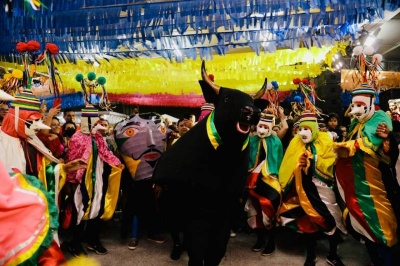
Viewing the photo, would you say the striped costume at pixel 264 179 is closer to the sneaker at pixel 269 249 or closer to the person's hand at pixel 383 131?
the sneaker at pixel 269 249

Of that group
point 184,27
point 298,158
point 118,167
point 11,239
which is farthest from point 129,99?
point 11,239

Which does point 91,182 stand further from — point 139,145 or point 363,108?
point 363,108

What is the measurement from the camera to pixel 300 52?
22.3ft

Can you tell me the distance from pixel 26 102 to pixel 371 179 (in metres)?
3.05

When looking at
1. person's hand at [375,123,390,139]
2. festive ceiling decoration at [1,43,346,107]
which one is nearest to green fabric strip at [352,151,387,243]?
person's hand at [375,123,390,139]

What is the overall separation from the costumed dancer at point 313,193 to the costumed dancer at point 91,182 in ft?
6.45

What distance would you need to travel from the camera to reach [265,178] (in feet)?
12.6

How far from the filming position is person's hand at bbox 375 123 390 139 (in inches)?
114

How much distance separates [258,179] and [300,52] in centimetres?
382

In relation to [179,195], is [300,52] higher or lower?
higher

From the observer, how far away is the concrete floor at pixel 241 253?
143 inches

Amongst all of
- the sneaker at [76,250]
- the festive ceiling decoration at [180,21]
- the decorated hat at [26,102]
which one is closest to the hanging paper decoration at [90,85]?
the festive ceiling decoration at [180,21]

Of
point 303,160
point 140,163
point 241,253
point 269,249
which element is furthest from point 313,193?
point 140,163

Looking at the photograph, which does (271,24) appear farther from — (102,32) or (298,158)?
(102,32)
